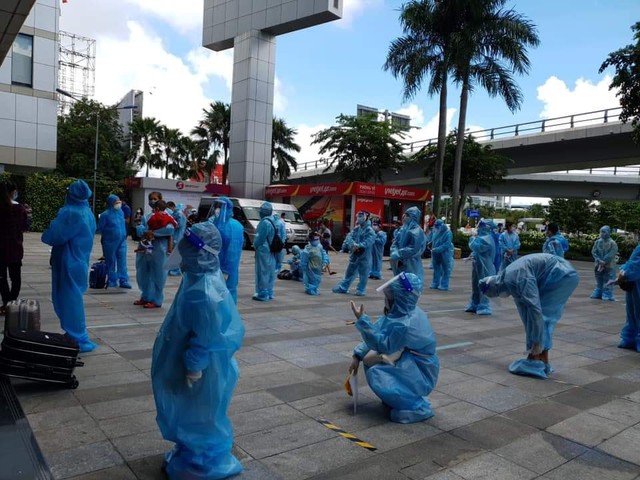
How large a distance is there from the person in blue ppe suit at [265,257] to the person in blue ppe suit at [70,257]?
4.37 metres

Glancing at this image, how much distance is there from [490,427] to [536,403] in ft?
2.92

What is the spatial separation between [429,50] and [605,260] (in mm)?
14384

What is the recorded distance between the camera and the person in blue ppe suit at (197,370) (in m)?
2.92

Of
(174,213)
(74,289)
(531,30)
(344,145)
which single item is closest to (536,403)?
(74,289)

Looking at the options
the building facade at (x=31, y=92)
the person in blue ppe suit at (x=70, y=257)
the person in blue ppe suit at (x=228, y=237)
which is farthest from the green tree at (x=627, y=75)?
the building facade at (x=31, y=92)

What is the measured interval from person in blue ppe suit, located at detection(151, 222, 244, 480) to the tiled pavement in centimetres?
31

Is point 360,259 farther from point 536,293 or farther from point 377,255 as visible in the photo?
point 536,293

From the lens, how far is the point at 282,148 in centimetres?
4238

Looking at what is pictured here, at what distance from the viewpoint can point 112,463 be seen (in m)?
3.24

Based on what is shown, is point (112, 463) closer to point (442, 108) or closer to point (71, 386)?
point (71, 386)

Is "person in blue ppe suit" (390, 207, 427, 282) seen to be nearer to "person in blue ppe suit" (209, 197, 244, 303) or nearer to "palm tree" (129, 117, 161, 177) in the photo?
"person in blue ppe suit" (209, 197, 244, 303)

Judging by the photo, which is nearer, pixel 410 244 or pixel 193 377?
pixel 193 377

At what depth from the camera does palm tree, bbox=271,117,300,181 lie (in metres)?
42.1

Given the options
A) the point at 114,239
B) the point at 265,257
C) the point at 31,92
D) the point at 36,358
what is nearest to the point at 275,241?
the point at 265,257
